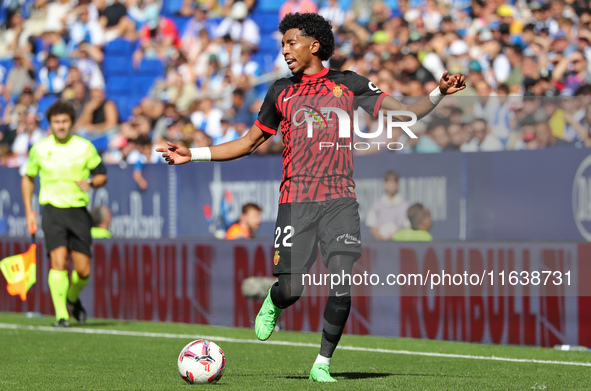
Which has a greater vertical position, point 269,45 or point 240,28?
point 240,28

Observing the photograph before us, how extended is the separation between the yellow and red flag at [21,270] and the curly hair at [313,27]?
509cm

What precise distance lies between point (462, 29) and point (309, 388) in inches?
420

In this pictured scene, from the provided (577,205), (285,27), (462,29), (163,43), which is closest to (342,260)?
(285,27)

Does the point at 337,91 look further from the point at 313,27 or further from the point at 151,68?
the point at 151,68

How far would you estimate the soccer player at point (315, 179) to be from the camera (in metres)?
6.46

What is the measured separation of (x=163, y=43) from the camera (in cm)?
2062

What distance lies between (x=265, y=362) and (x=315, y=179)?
2.18 metres

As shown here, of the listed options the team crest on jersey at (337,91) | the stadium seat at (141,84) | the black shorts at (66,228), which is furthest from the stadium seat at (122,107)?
the team crest on jersey at (337,91)

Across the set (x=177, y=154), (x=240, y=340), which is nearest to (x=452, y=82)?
(x=177, y=154)

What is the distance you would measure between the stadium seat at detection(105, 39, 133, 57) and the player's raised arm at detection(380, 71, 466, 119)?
49.6 ft

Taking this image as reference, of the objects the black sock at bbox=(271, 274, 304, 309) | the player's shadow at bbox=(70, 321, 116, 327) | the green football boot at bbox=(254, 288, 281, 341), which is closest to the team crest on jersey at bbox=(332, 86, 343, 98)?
the black sock at bbox=(271, 274, 304, 309)

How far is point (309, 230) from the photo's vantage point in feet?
21.5

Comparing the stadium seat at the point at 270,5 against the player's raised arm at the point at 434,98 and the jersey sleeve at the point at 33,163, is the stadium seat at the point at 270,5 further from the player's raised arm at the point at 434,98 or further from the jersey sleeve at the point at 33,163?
the player's raised arm at the point at 434,98

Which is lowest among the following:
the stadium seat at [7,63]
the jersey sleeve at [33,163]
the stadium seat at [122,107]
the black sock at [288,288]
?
the black sock at [288,288]
